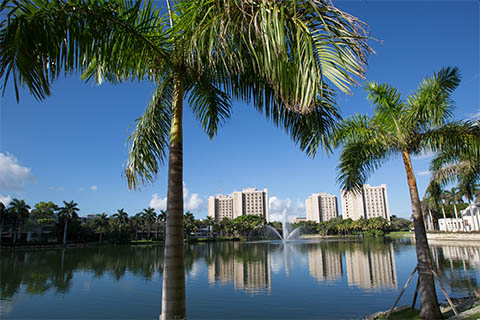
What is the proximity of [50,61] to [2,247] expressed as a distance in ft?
182

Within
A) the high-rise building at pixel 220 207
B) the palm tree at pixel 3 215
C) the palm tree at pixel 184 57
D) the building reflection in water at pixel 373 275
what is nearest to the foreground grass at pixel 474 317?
the palm tree at pixel 184 57

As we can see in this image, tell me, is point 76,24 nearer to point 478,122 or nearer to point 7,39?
point 7,39

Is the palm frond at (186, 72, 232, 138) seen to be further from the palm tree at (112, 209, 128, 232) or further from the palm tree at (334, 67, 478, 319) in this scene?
the palm tree at (112, 209, 128, 232)

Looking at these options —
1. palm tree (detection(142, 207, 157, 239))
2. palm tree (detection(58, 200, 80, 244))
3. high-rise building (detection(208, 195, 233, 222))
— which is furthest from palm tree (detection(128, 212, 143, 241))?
high-rise building (detection(208, 195, 233, 222))

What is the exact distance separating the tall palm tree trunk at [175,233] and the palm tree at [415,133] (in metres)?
4.18

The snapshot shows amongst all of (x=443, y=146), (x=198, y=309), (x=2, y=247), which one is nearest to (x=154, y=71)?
(x=443, y=146)

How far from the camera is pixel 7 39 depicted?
8.82 ft

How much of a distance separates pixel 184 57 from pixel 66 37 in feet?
4.60

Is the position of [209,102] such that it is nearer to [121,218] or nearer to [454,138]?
[454,138]

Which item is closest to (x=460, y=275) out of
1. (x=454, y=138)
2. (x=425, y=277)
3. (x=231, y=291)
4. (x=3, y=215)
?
(x=231, y=291)

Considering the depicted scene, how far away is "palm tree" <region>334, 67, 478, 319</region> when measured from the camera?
23.5ft

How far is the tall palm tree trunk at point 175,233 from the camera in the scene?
153 inches

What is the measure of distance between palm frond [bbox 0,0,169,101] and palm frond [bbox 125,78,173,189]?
1026 mm

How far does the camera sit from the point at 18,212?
50719mm
